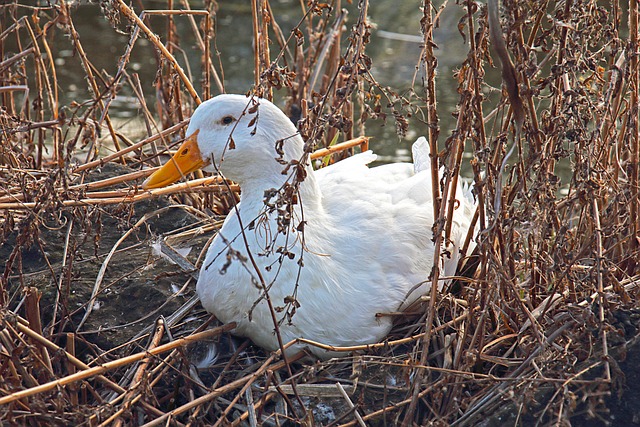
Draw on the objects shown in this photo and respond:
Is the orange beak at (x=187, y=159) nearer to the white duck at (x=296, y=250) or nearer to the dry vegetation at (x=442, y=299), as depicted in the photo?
the white duck at (x=296, y=250)

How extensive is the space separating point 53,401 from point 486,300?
4.42ft

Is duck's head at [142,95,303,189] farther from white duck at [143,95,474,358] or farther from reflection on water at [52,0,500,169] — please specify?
reflection on water at [52,0,500,169]

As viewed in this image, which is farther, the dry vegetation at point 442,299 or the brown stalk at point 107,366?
the dry vegetation at point 442,299

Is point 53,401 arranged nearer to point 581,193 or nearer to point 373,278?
point 373,278

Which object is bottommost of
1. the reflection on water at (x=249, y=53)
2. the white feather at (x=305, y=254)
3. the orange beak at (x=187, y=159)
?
the reflection on water at (x=249, y=53)

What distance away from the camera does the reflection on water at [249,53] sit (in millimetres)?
6441

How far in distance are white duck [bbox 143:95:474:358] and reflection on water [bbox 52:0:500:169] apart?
9.22ft

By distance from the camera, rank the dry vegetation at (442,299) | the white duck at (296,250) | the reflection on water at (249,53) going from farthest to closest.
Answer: the reflection on water at (249,53) < the white duck at (296,250) < the dry vegetation at (442,299)

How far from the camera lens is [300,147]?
2959mm

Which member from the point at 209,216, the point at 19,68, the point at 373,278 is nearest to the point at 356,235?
the point at 373,278

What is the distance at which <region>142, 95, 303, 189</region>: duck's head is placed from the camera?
9.40 ft

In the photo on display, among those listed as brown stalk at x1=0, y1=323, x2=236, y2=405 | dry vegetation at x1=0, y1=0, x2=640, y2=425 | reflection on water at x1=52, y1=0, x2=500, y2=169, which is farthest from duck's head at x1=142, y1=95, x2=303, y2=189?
reflection on water at x1=52, y1=0, x2=500, y2=169

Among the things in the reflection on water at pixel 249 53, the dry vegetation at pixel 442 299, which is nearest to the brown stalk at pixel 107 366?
the dry vegetation at pixel 442 299

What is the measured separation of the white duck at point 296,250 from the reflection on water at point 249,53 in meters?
2.81
